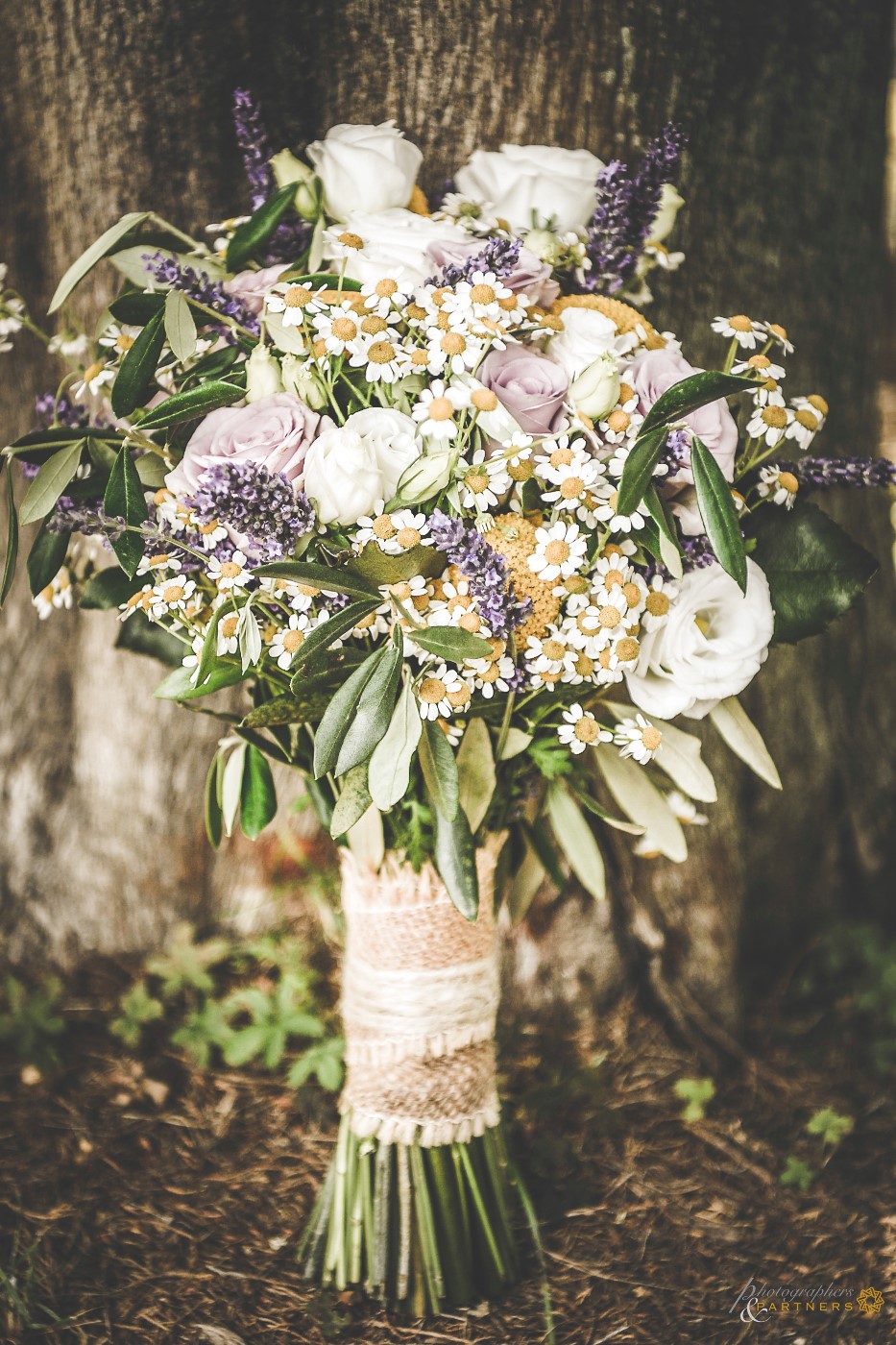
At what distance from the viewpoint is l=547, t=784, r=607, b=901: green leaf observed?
4.10 feet

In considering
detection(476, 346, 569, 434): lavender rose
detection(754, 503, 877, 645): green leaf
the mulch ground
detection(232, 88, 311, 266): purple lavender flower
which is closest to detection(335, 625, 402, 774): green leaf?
detection(476, 346, 569, 434): lavender rose

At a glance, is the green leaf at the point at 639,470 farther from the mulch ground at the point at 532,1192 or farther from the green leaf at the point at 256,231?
the mulch ground at the point at 532,1192

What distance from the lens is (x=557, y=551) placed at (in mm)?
907

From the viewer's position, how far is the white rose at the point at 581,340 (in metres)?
0.98

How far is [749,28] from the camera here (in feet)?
5.03

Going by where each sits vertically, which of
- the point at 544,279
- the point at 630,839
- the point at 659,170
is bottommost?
the point at 630,839

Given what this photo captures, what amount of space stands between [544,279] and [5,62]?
1.19 metres

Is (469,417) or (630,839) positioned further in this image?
(630,839)

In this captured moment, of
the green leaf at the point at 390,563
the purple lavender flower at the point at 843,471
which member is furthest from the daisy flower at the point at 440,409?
the purple lavender flower at the point at 843,471

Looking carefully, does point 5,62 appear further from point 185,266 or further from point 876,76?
point 876,76

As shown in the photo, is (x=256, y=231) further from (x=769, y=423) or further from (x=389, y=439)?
(x=769, y=423)

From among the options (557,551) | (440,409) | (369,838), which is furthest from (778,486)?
(369,838)

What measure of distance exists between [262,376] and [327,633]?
0.94 feet

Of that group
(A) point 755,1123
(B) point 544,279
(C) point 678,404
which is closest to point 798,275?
(B) point 544,279
